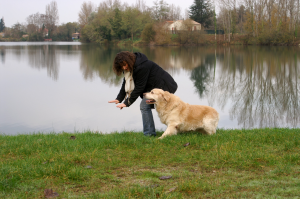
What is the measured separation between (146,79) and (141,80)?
4.4 inches

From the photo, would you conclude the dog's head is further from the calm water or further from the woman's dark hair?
the calm water

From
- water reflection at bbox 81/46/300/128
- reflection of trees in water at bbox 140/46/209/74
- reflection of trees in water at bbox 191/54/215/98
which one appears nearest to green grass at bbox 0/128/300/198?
water reflection at bbox 81/46/300/128

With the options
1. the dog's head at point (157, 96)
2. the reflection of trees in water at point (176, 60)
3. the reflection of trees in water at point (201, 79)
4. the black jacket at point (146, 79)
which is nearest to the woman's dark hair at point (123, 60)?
the black jacket at point (146, 79)

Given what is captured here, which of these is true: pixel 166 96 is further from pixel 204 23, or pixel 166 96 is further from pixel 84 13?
pixel 84 13

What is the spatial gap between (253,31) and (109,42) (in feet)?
134

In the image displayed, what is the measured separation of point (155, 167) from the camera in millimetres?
4289

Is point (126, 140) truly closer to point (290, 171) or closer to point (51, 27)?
point (290, 171)

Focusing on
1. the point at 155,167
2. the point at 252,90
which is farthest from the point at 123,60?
the point at 252,90

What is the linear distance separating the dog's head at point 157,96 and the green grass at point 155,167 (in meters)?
0.79

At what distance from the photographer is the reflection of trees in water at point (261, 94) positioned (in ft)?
34.9

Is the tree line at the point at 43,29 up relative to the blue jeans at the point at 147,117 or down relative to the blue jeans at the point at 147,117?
up

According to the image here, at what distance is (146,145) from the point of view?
530 centimetres

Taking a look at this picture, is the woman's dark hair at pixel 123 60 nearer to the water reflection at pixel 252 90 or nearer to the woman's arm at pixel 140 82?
the woman's arm at pixel 140 82

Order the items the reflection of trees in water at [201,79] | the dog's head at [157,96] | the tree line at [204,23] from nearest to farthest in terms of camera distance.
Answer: the dog's head at [157,96] < the reflection of trees in water at [201,79] < the tree line at [204,23]
